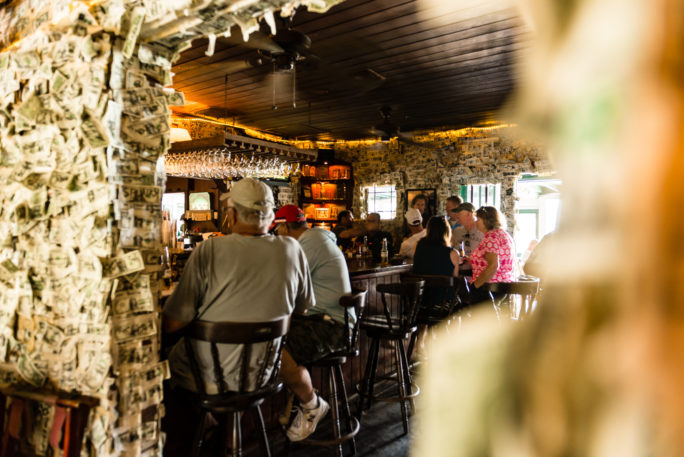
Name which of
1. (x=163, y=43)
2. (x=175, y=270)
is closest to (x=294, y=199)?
(x=175, y=270)

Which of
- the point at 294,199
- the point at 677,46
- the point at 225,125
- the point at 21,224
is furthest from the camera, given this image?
the point at 294,199

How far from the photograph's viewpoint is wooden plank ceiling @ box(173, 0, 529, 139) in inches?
152

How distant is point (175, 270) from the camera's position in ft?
13.0

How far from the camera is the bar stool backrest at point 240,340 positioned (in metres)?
1.98

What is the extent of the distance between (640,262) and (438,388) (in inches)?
6.0

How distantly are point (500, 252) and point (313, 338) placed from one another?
222 centimetres

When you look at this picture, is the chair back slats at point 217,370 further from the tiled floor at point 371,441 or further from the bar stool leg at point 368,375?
the bar stool leg at point 368,375

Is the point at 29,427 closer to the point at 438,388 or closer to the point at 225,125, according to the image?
the point at 438,388

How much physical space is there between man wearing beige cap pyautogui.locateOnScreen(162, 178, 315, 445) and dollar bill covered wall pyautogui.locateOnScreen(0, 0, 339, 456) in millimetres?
200

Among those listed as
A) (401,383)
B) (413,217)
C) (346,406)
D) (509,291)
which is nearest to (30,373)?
(346,406)

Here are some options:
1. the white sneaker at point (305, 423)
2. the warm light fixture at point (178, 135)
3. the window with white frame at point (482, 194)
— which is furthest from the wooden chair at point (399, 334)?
the window with white frame at point (482, 194)

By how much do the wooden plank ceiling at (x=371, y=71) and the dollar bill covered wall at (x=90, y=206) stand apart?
1.40m

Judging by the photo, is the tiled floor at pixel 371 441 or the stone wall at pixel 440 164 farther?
the stone wall at pixel 440 164

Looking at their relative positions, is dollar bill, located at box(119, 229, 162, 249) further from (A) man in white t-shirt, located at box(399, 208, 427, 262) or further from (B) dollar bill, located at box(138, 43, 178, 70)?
(A) man in white t-shirt, located at box(399, 208, 427, 262)
